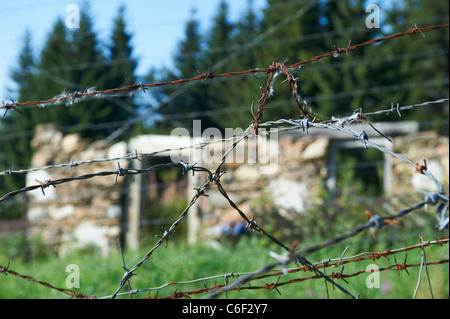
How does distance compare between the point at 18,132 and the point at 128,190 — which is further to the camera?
the point at 18,132

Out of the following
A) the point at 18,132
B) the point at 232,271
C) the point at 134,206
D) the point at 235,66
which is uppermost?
the point at 235,66

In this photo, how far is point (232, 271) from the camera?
431cm

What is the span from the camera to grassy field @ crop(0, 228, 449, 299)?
10.9 feet

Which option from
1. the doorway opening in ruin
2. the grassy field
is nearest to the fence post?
the doorway opening in ruin

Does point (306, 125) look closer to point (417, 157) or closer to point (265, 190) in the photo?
point (265, 190)

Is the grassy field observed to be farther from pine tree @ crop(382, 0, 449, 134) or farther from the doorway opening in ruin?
pine tree @ crop(382, 0, 449, 134)

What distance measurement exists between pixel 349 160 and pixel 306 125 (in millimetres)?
11538

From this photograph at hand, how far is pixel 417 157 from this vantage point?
7.81 metres

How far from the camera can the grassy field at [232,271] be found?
10.9ft

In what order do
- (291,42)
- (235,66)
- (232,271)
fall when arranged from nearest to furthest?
(232,271), (291,42), (235,66)

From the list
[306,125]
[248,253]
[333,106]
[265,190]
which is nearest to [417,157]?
[265,190]

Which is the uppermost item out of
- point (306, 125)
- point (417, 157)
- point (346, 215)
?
point (417, 157)

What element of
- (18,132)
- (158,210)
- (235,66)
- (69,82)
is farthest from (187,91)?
(158,210)

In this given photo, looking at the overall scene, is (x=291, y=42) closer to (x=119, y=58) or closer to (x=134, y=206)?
(x=119, y=58)
